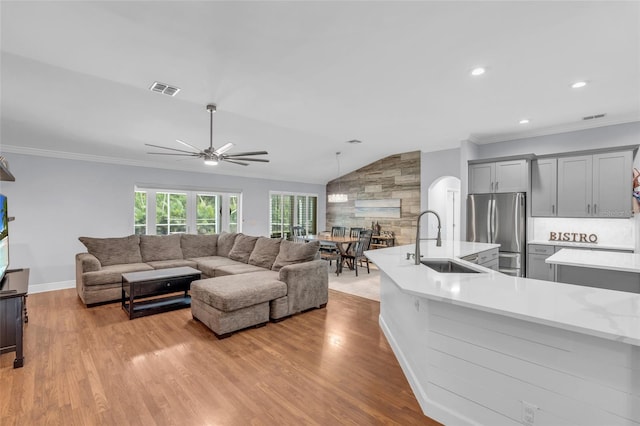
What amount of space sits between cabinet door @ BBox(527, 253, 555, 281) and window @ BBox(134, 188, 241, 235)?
617 cm

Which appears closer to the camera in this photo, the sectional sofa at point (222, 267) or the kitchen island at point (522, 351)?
the kitchen island at point (522, 351)

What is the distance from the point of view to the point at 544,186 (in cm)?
491

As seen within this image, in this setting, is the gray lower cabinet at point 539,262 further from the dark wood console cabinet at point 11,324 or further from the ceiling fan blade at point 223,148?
the dark wood console cabinet at point 11,324

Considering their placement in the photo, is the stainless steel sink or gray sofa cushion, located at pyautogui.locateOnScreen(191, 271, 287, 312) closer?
the stainless steel sink

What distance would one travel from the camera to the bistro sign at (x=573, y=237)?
4699mm

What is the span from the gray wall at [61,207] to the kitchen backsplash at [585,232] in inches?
286

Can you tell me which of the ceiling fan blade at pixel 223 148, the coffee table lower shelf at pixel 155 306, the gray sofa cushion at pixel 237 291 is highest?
the ceiling fan blade at pixel 223 148

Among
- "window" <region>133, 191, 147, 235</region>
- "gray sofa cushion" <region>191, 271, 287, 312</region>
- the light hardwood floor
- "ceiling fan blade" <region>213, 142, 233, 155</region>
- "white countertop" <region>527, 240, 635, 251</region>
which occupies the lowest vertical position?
the light hardwood floor

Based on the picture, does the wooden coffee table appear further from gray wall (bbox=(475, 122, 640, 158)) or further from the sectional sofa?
gray wall (bbox=(475, 122, 640, 158))

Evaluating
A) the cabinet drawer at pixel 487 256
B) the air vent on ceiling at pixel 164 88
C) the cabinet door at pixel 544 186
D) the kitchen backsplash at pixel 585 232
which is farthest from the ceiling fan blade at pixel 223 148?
the kitchen backsplash at pixel 585 232

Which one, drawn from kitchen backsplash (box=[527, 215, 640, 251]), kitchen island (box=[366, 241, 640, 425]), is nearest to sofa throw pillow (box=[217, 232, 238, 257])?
kitchen island (box=[366, 241, 640, 425])

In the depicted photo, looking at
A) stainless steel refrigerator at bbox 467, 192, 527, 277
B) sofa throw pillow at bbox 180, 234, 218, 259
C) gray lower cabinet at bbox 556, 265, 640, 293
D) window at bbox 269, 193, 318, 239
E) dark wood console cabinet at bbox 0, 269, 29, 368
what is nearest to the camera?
dark wood console cabinet at bbox 0, 269, 29, 368

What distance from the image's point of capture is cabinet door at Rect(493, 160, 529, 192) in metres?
4.94

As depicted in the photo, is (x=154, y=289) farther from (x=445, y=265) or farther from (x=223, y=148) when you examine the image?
(x=445, y=265)
